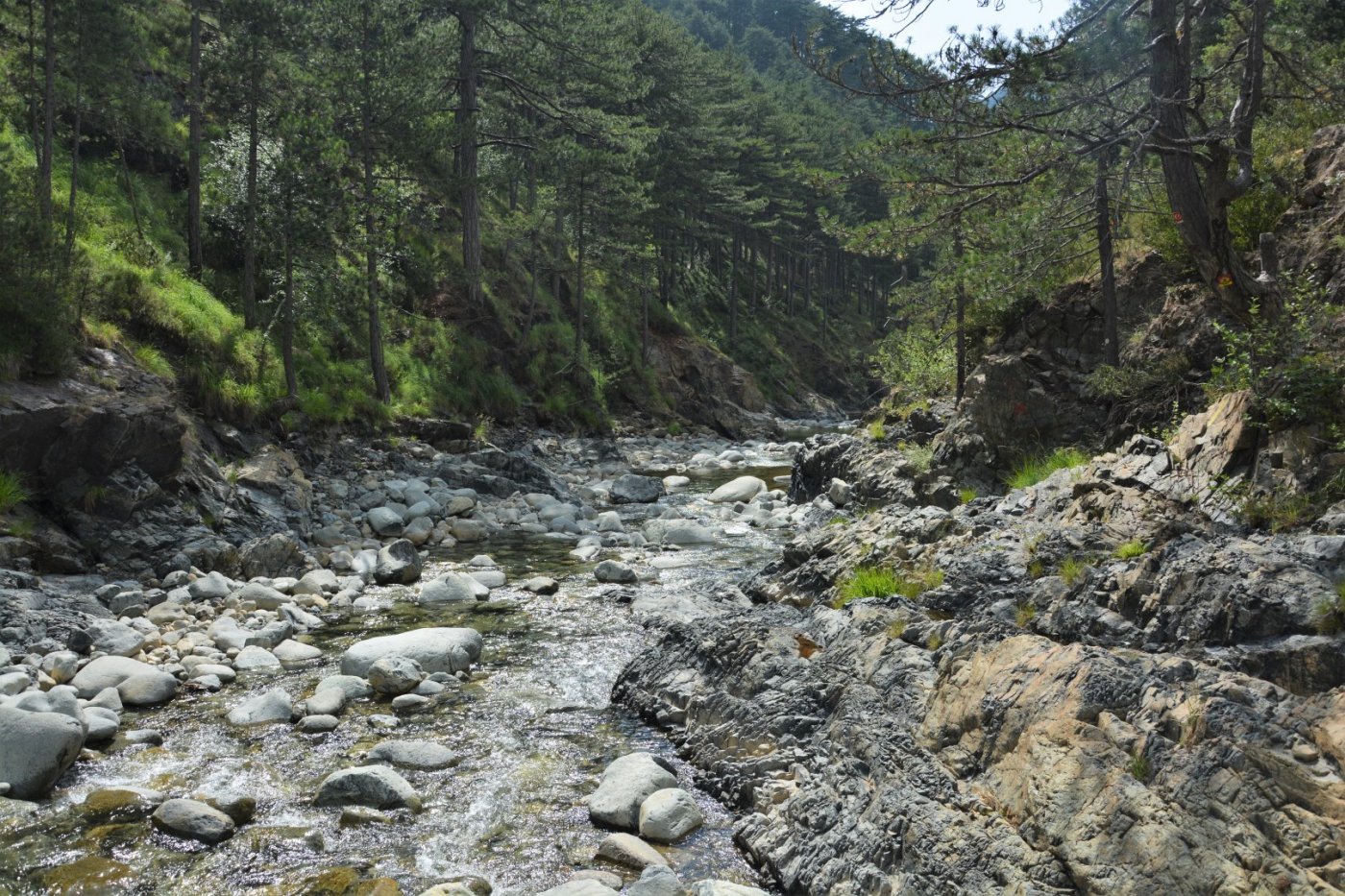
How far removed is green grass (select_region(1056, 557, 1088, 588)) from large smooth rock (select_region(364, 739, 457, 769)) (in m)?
5.02

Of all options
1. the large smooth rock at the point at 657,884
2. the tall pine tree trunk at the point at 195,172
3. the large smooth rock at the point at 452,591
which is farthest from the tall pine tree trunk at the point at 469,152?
the large smooth rock at the point at 657,884

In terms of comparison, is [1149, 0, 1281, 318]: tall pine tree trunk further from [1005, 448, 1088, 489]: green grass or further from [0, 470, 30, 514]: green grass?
[0, 470, 30, 514]: green grass

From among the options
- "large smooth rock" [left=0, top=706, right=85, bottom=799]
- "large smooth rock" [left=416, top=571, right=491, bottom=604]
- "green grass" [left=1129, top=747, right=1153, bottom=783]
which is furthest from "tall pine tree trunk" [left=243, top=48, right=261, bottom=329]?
"green grass" [left=1129, top=747, right=1153, bottom=783]

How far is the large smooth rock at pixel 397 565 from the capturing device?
13.1 m

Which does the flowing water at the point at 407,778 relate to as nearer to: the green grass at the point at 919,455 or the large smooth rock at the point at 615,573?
the large smooth rock at the point at 615,573

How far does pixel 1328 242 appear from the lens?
26.8ft

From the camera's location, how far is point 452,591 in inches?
480

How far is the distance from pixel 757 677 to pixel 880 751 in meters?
1.72

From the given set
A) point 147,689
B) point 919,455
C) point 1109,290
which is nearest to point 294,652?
point 147,689

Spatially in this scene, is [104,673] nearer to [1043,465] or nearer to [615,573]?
[615,573]

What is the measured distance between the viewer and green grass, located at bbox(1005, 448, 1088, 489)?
1075cm

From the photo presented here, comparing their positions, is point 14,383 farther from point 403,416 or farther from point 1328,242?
point 1328,242

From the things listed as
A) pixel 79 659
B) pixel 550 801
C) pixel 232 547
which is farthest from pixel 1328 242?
pixel 232 547

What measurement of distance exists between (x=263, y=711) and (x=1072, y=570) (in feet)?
22.5
